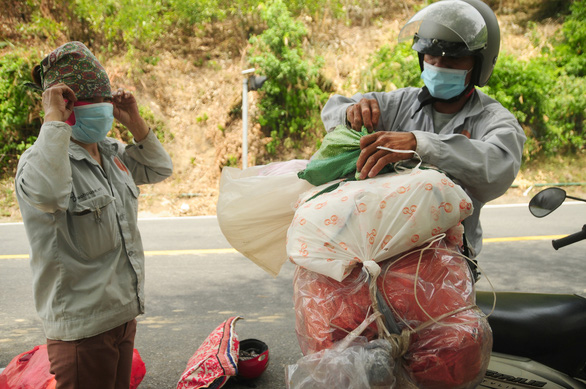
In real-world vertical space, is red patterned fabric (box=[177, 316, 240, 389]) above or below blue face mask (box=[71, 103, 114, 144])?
below

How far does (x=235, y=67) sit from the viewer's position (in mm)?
14500

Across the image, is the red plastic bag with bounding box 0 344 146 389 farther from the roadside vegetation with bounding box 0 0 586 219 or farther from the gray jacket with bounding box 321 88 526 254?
the roadside vegetation with bounding box 0 0 586 219

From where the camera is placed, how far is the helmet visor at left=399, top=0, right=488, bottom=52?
1.70 meters

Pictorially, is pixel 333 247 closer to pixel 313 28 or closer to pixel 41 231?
pixel 41 231

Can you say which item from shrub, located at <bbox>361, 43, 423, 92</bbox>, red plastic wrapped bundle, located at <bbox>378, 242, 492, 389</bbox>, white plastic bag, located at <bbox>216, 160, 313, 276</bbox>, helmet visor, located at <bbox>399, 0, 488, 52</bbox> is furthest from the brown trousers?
shrub, located at <bbox>361, 43, 423, 92</bbox>

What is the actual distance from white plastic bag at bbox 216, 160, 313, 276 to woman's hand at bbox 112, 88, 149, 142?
0.81 metres

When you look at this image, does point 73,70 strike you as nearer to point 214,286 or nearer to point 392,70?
point 214,286

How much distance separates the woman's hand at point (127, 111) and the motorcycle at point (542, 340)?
187cm

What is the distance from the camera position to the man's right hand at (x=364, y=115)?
68.4 inches

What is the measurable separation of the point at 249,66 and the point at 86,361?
41.5 feet

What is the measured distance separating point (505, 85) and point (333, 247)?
12.5 m

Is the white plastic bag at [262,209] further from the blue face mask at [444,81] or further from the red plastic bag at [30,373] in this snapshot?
the red plastic bag at [30,373]

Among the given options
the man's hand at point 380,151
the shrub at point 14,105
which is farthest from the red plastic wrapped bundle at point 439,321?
the shrub at point 14,105

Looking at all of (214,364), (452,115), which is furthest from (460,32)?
(214,364)
